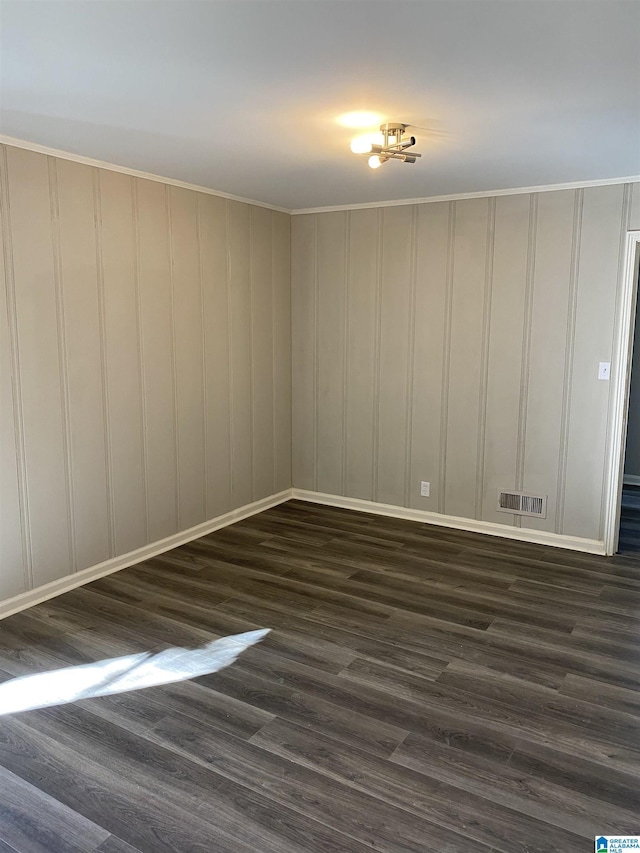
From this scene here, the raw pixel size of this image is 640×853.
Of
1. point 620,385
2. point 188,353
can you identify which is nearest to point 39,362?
point 188,353

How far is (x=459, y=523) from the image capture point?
15.8 feet

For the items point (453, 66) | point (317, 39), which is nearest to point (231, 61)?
point (317, 39)

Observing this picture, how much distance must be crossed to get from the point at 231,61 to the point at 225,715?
7.96 feet

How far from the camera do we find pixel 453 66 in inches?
86.6

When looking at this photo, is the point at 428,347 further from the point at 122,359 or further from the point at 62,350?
the point at 62,350

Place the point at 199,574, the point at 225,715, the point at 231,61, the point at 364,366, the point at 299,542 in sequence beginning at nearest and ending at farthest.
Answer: the point at 231,61
the point at 225,715
the point at 199,574
the point at 299,542
the point at 364,366

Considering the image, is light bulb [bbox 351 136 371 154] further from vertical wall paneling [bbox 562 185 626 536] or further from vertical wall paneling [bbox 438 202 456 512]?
vertical wall paneling [bbox 562 185 626 536]

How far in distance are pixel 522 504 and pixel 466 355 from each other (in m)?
1.14

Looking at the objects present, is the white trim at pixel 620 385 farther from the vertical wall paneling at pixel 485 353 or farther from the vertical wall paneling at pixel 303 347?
the vertical wall paneling at pixel 303 347

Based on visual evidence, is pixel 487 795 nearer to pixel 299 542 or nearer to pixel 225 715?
pixel 225 715

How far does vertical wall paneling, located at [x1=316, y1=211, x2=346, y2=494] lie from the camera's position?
16.6ft

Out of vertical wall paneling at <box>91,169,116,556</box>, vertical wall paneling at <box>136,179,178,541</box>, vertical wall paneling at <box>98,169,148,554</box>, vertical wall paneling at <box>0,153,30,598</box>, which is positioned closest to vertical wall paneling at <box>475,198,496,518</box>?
vertical wall paneling at <box>136,179,178,541</box>

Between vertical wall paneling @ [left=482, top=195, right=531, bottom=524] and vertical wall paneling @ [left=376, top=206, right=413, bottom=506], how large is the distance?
658 mm

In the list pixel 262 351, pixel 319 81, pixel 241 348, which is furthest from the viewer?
pixel 262 351
